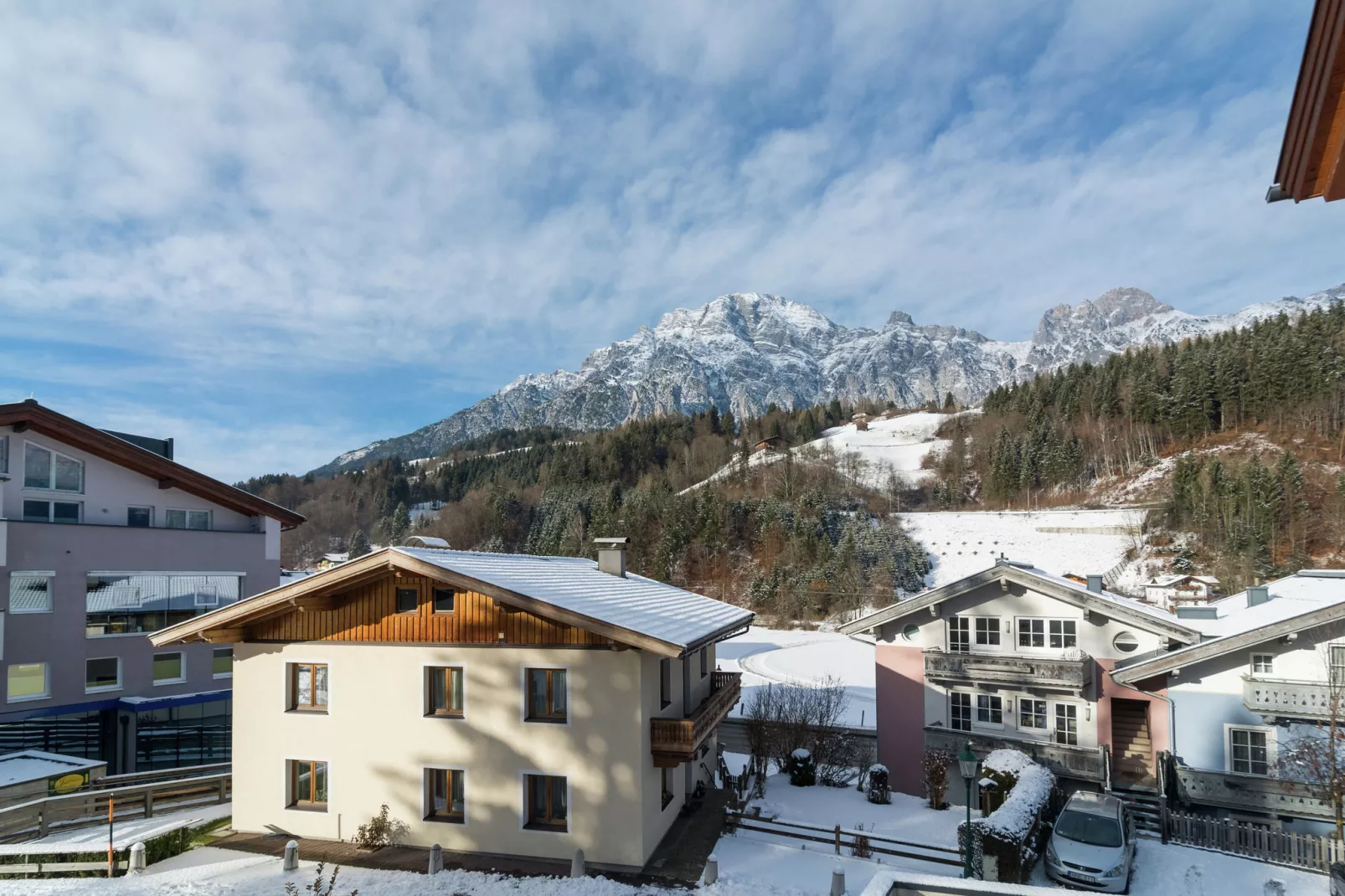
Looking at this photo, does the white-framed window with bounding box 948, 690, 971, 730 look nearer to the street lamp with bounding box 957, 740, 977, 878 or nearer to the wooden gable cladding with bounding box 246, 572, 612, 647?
the street lamp with bounding box 957, 740, 977, 878

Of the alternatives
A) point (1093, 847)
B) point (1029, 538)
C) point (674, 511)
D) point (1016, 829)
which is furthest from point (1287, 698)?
point (674, 511)

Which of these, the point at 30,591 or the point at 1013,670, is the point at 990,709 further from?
the point at 30,591

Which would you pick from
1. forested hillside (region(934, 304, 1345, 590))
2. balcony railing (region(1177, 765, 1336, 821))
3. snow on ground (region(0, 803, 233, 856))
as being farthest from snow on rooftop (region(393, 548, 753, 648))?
forested hillside (region(934, 304, 1345, 590))

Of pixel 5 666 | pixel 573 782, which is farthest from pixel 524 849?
pixel 5 666

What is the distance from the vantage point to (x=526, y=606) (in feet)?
45.6

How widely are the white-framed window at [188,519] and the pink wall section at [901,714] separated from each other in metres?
25.3

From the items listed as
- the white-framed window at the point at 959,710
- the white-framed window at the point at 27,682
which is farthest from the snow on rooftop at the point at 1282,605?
the white-framed window at the point at 27,682

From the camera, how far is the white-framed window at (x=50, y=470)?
76.1ft

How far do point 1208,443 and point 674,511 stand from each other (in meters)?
58.6

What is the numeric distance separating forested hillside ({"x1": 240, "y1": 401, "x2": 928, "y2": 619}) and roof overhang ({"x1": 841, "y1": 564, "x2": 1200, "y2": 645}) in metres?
37.6

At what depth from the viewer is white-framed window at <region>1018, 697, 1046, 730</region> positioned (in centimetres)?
2086

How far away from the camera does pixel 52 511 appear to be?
77.7 feet

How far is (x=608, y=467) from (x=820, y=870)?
10230cm

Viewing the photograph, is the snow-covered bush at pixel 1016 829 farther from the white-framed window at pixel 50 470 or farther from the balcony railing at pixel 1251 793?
the white-framed window at pixel 50 470
